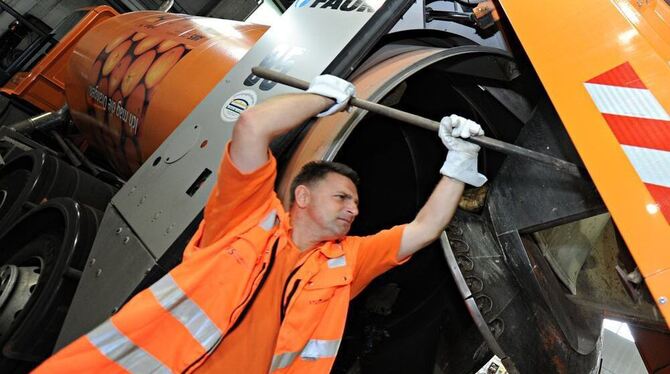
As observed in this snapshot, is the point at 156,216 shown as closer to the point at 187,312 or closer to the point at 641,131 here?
the point at 187,312

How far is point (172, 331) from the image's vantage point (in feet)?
4.53

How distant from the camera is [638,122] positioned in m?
1.21

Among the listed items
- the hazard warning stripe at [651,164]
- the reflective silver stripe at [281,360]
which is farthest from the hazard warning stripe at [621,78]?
the reflective silver stripe at [281,360]

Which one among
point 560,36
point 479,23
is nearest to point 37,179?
point 479,23

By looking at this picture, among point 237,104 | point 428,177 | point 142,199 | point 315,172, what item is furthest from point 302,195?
point 428,177

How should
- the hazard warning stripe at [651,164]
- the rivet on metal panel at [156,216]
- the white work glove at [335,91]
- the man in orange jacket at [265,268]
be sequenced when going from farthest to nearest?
the rivet on metal panel at [156,216], the white work glove at [335,91], the man in orange jacket at [265,268], the hazard warning stripe at [651,164]

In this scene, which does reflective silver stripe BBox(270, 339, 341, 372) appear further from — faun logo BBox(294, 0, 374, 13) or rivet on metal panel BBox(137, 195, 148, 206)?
faun logo BBox(294, 0, 374, 13)

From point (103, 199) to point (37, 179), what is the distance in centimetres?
41

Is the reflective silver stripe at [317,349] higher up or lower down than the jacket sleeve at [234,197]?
lower down

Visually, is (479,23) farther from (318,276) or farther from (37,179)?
(37,179)

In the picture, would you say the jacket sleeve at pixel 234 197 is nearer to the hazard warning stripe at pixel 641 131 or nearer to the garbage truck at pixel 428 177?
the garbage truck at pixel 428 177

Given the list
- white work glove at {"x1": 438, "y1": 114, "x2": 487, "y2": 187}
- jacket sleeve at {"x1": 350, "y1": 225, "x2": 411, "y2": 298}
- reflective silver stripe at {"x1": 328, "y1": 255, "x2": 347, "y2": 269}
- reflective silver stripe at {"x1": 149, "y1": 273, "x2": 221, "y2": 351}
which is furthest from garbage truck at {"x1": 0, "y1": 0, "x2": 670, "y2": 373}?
reflective silver stripe at {"x1": 149, "y1": 273, "x2": 221, "y2": 351}

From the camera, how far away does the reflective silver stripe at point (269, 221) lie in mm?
1541

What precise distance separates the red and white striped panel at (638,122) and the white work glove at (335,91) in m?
0.74
